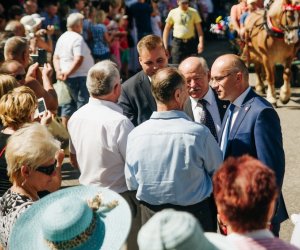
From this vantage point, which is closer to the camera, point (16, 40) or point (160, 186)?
point (160, 186)

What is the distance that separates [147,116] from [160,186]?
1175 millimetres

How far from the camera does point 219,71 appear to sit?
3930mm

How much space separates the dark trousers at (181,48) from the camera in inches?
420

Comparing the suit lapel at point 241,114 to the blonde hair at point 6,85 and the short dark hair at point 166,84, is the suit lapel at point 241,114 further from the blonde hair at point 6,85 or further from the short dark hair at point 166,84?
the blonde hair at point 6,85

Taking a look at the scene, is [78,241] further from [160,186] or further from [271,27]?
[271,27]

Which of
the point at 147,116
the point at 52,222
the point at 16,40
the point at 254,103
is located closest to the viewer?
the point at 52,222

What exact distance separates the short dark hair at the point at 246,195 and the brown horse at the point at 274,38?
705cm

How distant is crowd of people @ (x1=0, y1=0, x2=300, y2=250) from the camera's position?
230cm

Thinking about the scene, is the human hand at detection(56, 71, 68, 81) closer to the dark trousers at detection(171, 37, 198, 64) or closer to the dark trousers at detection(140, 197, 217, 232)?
the dark trousers at detection(171, 37, 198, 64)

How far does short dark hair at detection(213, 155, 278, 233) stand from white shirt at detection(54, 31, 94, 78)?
217 inches

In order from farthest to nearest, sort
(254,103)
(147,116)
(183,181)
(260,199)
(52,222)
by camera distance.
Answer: (147,116)
(254,103)
(183,181)
(52,222)
(260,199)

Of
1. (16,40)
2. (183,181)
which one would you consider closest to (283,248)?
(183,181)

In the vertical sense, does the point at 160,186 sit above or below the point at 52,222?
below

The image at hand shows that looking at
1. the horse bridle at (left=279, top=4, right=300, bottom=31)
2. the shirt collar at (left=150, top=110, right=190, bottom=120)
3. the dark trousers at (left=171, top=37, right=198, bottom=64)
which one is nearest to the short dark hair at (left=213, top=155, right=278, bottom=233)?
the shirt collar at (left=150, top=110, right=190, bottom=120)
